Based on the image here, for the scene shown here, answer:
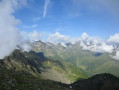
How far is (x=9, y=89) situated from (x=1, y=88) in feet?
7.02

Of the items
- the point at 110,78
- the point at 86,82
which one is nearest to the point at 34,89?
the point at 110,78

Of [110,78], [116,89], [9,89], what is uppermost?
[110,78]

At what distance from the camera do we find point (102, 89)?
87562 millimetres

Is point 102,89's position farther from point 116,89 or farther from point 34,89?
point 34,89

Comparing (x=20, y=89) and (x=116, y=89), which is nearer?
(x=20, y=89)

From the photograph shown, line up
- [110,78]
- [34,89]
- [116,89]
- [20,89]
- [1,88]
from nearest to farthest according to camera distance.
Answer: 1. [1,88]
2. [20,89]
3. [34,89]
4. [116,89]
5. [110,78]

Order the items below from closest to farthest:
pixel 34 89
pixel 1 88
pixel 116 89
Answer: pixel 1 88
pixel 34 89
pixel 116 89

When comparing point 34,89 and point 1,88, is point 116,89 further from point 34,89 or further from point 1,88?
point 1,88

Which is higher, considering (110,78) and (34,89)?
(110,78)

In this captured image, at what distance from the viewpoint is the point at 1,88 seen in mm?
28219

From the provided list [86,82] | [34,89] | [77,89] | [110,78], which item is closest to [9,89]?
[34,89]

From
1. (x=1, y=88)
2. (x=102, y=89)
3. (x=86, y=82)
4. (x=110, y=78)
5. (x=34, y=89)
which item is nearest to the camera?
(x=1, y=88)

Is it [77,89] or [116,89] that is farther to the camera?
[77,89]

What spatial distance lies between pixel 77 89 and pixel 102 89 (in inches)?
1123
